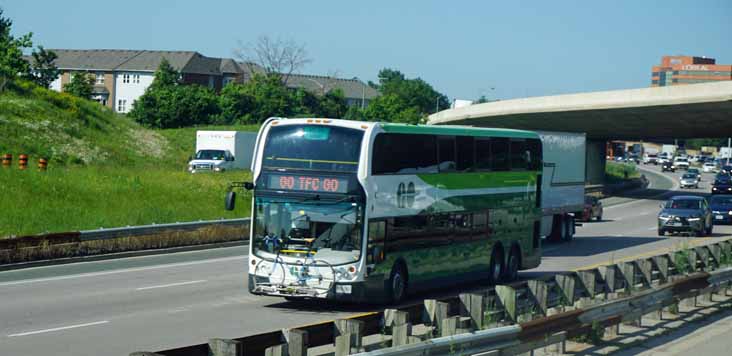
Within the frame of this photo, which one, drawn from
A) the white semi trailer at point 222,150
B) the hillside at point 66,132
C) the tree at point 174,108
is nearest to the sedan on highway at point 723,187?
the white semi trailer at point 222,150

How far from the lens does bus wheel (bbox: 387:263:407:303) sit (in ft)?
61.4

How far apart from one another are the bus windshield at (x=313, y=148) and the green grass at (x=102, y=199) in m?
11.9

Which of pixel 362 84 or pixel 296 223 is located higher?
pixel 362 84

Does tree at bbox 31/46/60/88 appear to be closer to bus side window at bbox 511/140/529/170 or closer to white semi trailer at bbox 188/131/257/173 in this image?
white semi trailer at bbox 188/131/257/173

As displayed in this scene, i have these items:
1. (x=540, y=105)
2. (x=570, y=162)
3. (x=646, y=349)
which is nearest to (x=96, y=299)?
(x=646, y=349)

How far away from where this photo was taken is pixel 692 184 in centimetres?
8994

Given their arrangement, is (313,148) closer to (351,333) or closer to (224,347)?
(351,333)

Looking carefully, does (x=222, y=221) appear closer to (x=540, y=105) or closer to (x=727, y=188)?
(x=540, y=105)

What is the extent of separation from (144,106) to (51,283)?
7386cm

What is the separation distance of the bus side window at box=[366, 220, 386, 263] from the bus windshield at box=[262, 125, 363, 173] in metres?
1.07

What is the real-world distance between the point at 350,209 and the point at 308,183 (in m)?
0.87

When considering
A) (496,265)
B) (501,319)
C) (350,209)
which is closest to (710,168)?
(496,265)

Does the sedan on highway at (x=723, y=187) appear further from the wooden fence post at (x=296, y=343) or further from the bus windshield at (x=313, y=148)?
the wooden fence post at (x=296, y=343)

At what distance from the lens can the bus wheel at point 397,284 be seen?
18719mm
